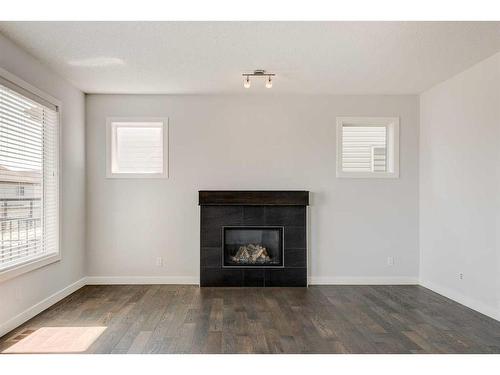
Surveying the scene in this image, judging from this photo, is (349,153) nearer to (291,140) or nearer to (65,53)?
(291,140)

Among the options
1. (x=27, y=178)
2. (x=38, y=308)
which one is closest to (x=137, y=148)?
(x=27, y=178)

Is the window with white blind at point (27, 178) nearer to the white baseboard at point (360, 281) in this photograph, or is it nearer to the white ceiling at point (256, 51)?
the white ceiling at point (256, 51)

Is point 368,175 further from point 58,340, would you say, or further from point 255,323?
point 58,340

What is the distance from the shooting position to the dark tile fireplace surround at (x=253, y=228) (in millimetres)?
5980

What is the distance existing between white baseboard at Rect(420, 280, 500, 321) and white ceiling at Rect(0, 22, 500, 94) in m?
2.51

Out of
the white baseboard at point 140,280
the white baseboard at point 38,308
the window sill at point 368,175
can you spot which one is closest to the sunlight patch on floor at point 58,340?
the white baseboard at point 38,308

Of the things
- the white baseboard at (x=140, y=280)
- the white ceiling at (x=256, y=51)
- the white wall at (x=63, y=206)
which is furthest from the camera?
the white baseboard at (x=140, y=280)

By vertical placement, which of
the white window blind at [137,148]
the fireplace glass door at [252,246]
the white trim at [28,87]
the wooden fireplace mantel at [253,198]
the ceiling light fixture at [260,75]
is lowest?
the fireplace glass door at [252,246]

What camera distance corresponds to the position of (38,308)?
4.57 meters

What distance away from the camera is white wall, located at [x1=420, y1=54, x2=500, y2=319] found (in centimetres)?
448

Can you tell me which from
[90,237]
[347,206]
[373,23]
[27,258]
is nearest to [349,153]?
[347,206]

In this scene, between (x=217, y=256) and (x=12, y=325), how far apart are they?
2.65 metres

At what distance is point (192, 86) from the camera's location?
566cm

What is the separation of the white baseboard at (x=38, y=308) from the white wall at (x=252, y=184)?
0.54 m
